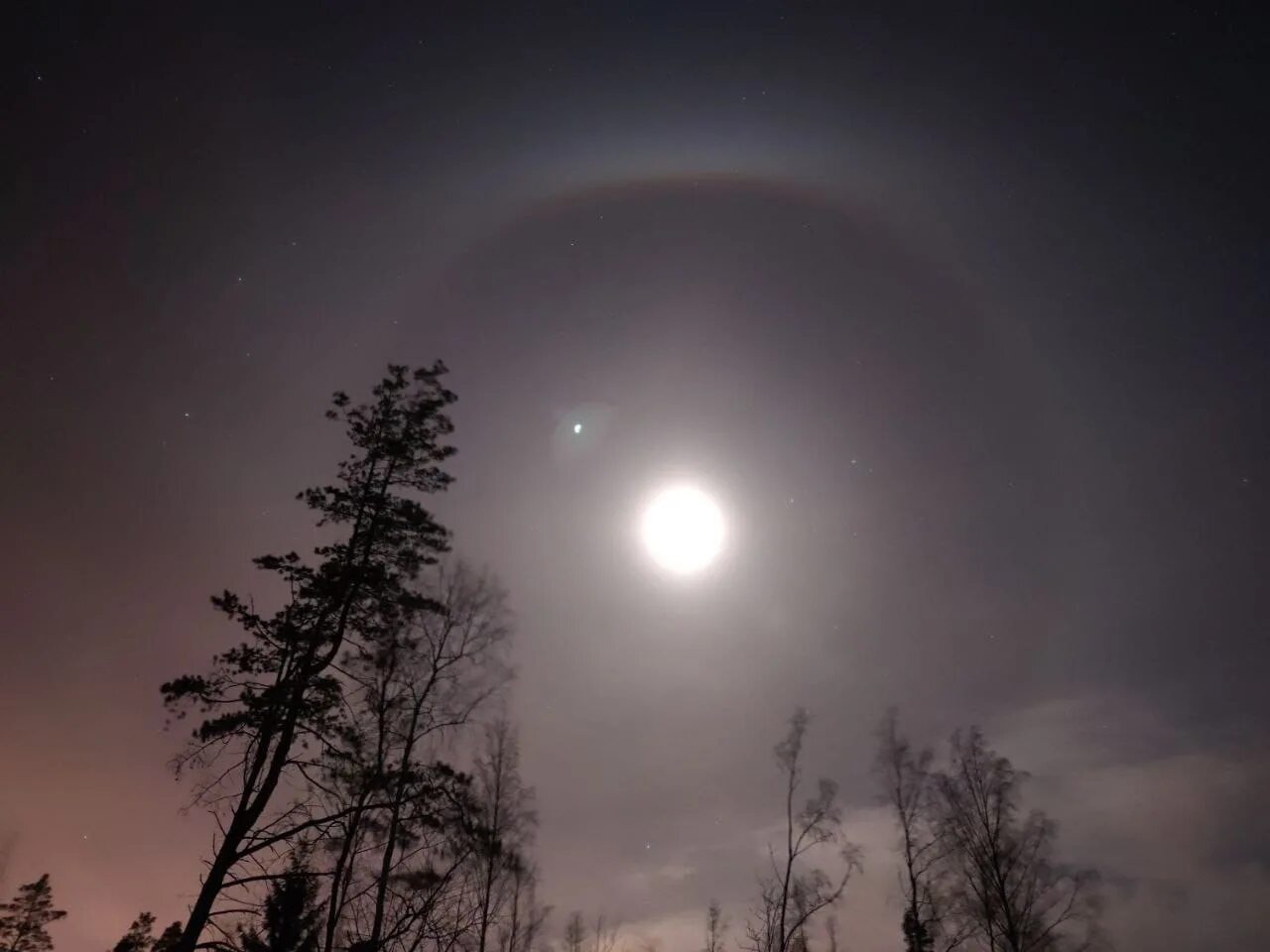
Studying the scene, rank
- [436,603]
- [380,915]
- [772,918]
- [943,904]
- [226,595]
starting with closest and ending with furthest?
[226,595] < [380,915] < [436,603] < [772,918] < [943,904]

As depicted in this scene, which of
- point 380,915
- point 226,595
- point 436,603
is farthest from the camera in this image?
point 436,603

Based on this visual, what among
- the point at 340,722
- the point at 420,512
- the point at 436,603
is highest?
the point at 420,512

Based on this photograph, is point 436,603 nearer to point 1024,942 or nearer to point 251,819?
point 251,819

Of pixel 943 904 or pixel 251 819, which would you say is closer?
pixel 251 819

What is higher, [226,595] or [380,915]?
[226,595]

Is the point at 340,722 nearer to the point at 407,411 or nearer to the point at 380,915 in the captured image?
the point at 380,915

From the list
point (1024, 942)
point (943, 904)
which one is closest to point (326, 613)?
point (943, 904)

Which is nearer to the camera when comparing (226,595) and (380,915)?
(226,595)

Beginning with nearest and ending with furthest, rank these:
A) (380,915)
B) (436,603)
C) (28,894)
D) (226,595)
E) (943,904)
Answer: (226,595) < (380,915) < (436,603) < (943,904) < (28,894)

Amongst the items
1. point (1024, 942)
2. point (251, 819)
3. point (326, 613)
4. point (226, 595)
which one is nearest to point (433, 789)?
point (251, 819)
